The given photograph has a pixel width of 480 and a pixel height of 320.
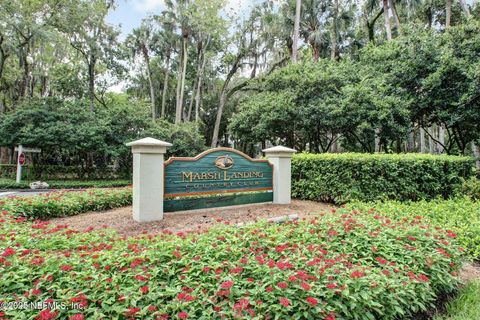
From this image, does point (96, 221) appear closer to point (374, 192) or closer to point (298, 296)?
point (298, 296)

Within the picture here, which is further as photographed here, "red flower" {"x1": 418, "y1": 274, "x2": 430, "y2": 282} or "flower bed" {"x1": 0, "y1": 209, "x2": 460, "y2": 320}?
"red flower" {"x1": 418, "y1": 274, "x2": 430, "y2": 282}

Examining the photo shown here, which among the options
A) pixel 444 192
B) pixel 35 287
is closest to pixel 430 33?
pixel 444 192

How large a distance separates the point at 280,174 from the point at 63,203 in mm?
4839

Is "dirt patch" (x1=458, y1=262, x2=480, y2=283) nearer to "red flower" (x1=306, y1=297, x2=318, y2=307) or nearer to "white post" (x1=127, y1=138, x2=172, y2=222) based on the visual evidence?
"red flower" (x1=306, y1=297, x2=318, y2=307)

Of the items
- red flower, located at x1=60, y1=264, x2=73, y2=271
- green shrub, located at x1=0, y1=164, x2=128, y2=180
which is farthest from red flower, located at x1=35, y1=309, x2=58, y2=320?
green shrub, located at x1=0, y1=164, x2=128, y2=180

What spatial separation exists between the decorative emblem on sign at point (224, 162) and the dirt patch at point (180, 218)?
95cm

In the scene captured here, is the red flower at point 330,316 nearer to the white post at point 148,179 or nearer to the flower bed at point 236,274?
the flower bed at point 236,274

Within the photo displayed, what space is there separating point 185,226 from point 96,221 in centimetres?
162

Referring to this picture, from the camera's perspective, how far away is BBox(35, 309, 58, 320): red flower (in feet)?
5.44

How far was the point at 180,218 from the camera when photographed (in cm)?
531

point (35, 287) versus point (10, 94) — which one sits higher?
point (10, 94)

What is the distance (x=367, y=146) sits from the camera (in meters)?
13.3

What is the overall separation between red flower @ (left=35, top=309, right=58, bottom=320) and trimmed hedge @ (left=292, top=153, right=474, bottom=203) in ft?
21.4

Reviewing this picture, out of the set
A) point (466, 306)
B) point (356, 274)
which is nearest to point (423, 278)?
point (466, 306)
